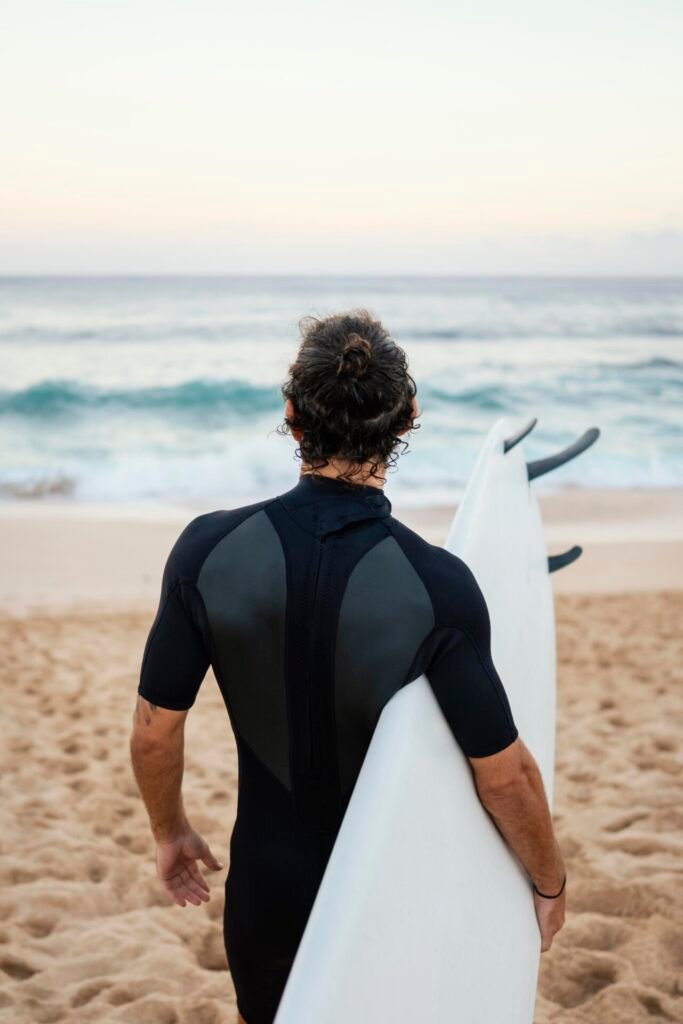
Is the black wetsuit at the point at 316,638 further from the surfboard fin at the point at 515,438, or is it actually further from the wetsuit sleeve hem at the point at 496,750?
the surfboard fin at the point at 515,438

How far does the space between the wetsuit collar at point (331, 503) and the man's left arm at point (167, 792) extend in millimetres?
331

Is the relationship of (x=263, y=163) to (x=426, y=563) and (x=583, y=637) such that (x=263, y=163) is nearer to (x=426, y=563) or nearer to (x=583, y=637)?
(x=583, y=637)

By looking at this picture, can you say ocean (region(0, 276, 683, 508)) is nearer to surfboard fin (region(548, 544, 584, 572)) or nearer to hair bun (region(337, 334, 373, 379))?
hair bun (region(337, 334, 373, 379))

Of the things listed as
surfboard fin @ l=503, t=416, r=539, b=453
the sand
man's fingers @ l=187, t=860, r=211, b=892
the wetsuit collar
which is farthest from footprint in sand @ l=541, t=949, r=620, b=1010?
the wetsuit collar

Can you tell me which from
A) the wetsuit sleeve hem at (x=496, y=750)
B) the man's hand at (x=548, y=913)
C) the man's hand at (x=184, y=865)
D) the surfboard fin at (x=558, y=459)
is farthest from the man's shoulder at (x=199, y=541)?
the surfboard fin at (x=558, y=459)

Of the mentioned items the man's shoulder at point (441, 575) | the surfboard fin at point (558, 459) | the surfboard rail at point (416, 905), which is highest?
the man's shoulder at point (441, 575)

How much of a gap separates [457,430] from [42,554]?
8042 mm

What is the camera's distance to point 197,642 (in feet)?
4.02

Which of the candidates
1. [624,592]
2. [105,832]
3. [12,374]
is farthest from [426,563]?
[12,374]

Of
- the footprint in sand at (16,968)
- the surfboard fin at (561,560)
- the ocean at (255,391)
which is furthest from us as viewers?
the ocean at (255,391)

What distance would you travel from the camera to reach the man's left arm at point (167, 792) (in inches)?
50.3

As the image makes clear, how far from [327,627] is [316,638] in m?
0.02

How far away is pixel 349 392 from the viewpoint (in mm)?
1120

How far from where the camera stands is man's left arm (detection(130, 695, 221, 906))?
1.28 metres
